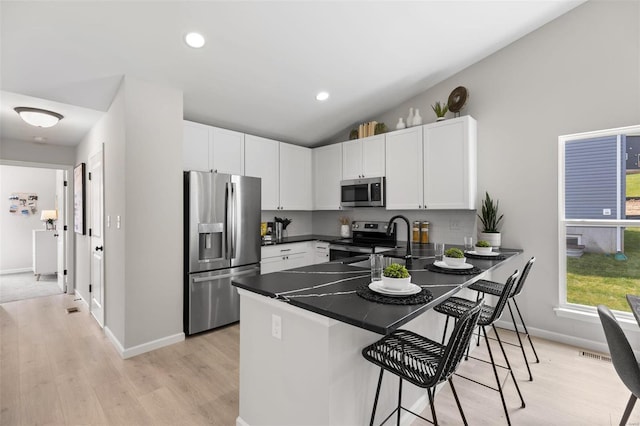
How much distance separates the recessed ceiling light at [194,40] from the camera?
2426 millimetres

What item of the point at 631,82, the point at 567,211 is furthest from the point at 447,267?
the point at 631,82

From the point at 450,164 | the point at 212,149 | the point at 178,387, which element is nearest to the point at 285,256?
the point at 212,149

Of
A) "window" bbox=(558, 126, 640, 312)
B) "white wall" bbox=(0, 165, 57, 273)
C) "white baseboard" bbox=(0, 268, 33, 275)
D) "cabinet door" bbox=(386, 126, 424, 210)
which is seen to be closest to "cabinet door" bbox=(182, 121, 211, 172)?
"cabinet door" bbox=(386, 126, 424, 210)

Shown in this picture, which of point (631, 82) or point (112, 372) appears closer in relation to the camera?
point (112, 372)

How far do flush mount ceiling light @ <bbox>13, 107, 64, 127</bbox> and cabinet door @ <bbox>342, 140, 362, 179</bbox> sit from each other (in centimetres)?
341

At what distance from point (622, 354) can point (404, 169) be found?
276 centimetres

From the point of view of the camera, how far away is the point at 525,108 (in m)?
3.26

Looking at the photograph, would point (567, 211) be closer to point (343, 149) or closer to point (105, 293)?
point (343, 149)

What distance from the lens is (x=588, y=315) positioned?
2.91 metres

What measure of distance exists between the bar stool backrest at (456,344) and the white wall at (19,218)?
8551mm

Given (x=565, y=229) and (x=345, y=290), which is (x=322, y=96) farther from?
(x=565, y=229)

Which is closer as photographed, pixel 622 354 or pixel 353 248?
pixel 622 354

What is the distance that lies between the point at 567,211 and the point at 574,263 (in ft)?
1.78

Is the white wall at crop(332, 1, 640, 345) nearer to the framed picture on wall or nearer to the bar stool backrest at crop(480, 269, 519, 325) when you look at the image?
the bar stool backrest at crop(480, 269, 519, 325)
